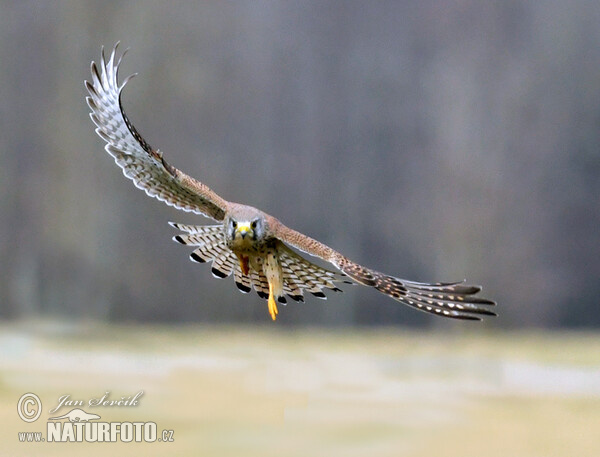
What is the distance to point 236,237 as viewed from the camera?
2.53 m

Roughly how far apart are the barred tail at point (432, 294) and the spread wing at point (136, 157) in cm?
63

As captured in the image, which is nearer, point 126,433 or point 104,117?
point 104,117

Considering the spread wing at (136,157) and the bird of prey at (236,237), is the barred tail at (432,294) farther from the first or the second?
the spread wing at (136,157)

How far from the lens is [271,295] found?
2.58 m

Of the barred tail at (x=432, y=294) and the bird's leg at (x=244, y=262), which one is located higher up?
the bird's leg at (x=244, y=262)

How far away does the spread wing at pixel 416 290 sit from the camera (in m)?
2.20

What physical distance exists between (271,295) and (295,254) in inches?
10.1

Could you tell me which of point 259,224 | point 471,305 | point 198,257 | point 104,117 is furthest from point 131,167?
point 471,305

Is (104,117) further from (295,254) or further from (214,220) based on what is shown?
(295,254)

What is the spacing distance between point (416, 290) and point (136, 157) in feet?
3.76

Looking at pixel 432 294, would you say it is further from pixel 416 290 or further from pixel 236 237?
pixel 236 237

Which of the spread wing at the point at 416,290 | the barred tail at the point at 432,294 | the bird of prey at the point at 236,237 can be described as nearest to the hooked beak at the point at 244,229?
the bird of prey at the point at 236,237

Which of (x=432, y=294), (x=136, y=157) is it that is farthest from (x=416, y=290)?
(x=136, y=157)

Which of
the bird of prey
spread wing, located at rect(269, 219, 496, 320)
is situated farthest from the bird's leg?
spread wing, located at rect(269, 219, 496, 320)
